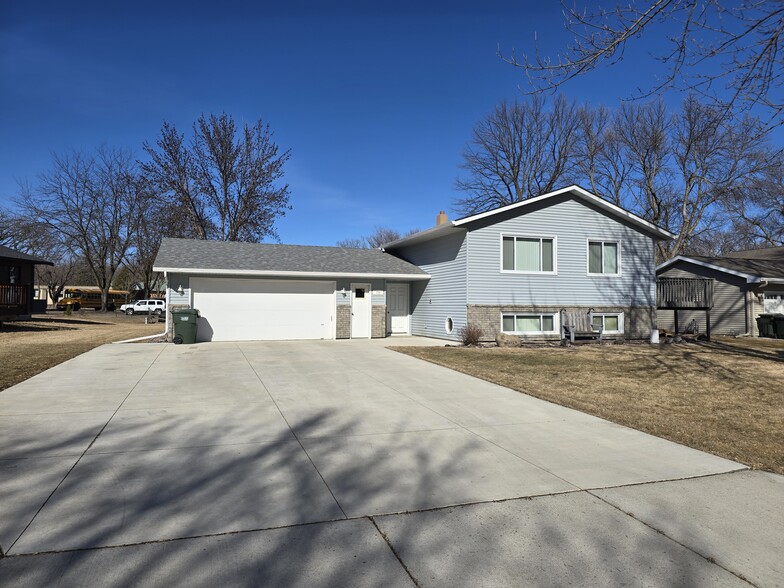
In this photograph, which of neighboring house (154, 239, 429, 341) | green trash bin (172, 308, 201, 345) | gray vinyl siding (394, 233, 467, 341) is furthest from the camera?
gray vinyl siding (394, 233, 467, 341)

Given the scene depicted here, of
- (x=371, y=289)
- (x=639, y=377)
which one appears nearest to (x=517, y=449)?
(x=639, y=377)

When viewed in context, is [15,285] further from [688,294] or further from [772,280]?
[772,280]

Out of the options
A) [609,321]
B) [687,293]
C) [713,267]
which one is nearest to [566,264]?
[609,321]

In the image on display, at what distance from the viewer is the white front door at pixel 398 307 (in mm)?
20688

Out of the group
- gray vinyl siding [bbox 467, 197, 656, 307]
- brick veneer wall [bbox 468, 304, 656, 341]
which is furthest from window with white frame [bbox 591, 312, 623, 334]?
gray vinyl siding [bbox 467, 197, 656, 307]

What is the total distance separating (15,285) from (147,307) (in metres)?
17.8

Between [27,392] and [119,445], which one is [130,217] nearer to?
[27,392]

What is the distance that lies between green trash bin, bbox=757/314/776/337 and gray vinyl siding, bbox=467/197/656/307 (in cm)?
595

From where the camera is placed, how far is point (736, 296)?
874 inches

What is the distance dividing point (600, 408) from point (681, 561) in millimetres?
4392

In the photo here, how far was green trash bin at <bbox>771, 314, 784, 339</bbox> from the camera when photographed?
20.6 metres

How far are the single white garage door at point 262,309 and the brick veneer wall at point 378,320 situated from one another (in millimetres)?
1544

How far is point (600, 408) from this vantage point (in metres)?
7.32

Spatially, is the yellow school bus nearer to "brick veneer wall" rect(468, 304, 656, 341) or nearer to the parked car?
the parked car
